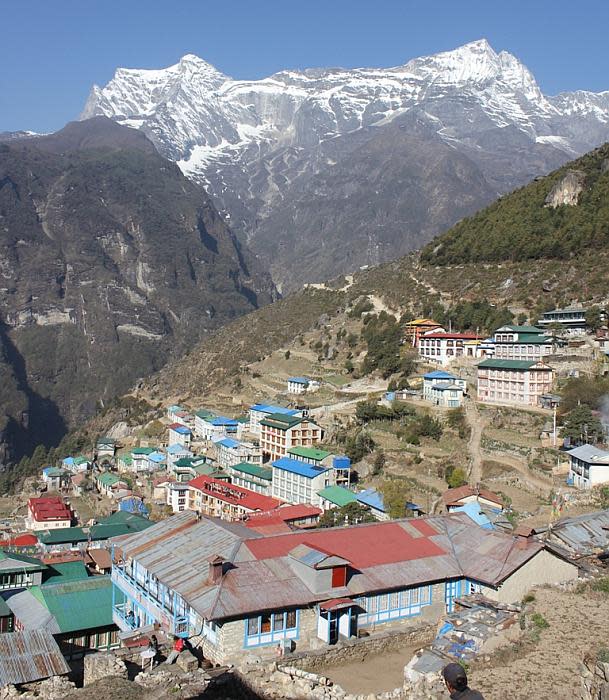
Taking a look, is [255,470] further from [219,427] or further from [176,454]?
[176,454]

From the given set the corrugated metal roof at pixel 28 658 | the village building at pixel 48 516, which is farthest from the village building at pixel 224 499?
the corrugated metal roof at pixel 28 658

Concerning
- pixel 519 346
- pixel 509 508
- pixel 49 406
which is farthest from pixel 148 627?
pixel 49 406

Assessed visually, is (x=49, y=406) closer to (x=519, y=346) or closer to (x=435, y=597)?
(x=519, y=346)

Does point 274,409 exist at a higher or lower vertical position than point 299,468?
higher

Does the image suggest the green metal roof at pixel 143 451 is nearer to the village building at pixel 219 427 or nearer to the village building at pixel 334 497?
the village building at pixel 219 427

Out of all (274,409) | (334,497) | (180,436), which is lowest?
(180,436)

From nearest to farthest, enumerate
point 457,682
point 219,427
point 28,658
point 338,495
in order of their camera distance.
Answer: point 457,682, point 28,658, point 338,495, point 219,427

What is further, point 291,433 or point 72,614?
point 291,433

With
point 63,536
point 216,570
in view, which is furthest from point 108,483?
point 216,570
